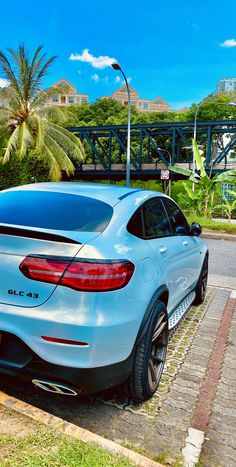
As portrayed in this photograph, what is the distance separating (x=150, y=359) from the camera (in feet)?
9.38

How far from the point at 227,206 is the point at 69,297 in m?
16.1

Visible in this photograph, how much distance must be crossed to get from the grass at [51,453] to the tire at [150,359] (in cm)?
67

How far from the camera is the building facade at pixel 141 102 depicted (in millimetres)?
127812

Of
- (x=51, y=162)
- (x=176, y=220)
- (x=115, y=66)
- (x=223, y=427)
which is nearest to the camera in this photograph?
(x=223, y=427)

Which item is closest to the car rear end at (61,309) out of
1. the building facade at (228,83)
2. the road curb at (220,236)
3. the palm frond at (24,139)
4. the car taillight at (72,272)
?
the car taillight at (72,272)

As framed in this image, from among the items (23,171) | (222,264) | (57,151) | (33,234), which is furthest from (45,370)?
(23,171)

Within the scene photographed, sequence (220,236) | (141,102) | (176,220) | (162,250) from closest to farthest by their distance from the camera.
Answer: (162,250)
(176,220)
(220,236)
(141,102)

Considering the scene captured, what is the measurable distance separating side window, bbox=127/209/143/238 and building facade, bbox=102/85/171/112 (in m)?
131

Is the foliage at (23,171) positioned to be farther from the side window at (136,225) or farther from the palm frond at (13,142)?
the side window at (136,225)

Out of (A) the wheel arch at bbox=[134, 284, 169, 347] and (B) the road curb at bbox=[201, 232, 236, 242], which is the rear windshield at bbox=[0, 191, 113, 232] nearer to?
(A) the wheel arch at bbox=[134, 284, 169, 347]

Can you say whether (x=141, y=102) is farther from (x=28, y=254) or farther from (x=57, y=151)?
(x=28, y=254)

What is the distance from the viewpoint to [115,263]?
7.86ft

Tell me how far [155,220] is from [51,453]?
2.09 meters

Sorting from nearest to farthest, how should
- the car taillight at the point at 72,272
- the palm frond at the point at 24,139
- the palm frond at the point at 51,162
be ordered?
1. the car taillight at the point at 72,272
2. the palm frond at the point at 24,139
3. the palm frond at the point at 51,162
